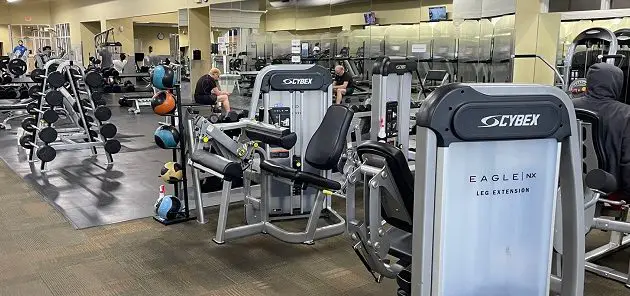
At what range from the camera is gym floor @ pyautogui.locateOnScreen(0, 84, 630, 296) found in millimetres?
3080

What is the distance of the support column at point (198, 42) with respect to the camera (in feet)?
42.0

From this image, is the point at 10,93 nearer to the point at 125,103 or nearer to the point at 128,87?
the point at 125,103

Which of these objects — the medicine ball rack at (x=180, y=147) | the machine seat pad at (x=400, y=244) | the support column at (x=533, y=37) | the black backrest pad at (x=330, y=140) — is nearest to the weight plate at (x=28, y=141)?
the medicine ball rack at (x=180, y=147)

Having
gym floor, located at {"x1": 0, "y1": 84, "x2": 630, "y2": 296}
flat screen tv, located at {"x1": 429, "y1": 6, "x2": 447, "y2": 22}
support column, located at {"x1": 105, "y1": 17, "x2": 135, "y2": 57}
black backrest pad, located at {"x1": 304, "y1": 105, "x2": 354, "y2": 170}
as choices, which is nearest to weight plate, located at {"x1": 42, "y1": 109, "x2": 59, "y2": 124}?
gym floor, located at {"x1": 0, "y1": 84, "x2": 630, "y2": 296}

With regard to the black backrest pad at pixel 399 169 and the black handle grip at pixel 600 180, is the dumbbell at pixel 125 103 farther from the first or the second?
the black backrest pad at pixel 399 169

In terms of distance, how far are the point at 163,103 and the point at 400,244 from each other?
269cm

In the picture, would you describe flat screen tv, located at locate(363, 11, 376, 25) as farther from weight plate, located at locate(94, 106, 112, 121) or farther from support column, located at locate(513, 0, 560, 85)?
weight plate, located at locate(94, 106, 112, 121)

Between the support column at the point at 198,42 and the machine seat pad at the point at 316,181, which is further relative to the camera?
the support column at the point at 198,42

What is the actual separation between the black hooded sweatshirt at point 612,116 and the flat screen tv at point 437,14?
6.20m

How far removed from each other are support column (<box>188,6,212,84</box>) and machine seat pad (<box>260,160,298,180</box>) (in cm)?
938

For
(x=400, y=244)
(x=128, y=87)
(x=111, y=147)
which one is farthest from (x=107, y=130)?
(x=128, y=87)

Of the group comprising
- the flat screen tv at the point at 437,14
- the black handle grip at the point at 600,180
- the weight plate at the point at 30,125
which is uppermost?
the flat screen tv at the point at 437,14

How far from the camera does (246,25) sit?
11641mm

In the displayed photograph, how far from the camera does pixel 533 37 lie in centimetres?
850
